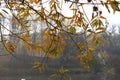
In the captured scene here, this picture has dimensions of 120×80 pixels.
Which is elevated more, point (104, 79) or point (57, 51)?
point (57, 51)

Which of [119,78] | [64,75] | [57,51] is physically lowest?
[119,78]

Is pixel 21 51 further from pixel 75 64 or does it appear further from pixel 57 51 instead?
pixel 57 51

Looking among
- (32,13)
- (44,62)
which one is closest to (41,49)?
(44,62)

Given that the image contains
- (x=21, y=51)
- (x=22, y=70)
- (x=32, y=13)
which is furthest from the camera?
(x=21, y=51)

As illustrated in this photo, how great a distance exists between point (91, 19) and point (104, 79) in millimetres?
25255

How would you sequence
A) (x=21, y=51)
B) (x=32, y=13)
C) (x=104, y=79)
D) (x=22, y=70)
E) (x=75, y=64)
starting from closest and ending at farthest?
1. (x=32, y=13)
2. (x=104, y=79)
3. (x=22, y=70)
4. (x=75, y=64)
5. (x=21, y=51)

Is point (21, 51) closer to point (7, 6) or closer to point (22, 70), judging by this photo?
point (22, 70)

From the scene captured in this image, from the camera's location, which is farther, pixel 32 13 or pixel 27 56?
pixel 27 56

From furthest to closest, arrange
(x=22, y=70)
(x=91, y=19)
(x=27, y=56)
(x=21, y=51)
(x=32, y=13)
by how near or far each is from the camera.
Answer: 1. (x=21, y=51)
2. (x=27, y=56)
3. (x=22, y=70)
4. (x=32, y=13)
5. (x=91, y=19)

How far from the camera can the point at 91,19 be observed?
1.95 metres

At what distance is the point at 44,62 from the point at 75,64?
35496mm

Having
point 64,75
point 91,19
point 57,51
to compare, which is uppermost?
point 91,19

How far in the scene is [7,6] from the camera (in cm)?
221

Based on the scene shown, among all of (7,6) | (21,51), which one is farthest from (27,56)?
(7,6)
